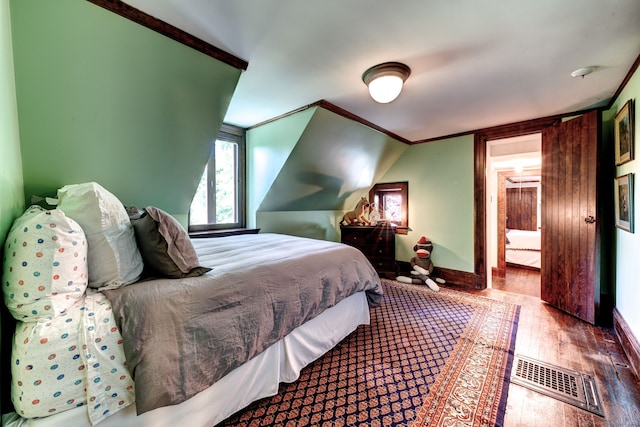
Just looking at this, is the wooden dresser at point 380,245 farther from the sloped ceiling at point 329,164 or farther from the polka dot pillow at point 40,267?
the polka dot pillow at point 40,267

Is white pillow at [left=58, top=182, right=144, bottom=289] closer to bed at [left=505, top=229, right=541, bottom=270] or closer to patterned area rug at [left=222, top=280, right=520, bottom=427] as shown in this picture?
patterned area rug at [left=222, top=280, right=520, bottom=427]

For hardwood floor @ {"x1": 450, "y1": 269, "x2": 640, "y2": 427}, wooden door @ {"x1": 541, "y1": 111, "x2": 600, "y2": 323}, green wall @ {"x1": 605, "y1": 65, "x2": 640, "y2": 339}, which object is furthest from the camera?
wooden door @ {"x1": 541, "y1": 111, "x2": 600, "y2": 323}

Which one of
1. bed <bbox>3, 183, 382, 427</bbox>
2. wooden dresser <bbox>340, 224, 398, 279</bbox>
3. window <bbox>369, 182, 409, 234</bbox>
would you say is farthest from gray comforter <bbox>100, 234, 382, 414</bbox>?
window <bbox>369, 182, 409, 234</bbox>

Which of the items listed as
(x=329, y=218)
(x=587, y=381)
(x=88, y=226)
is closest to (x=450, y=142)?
(x=329, y=218)

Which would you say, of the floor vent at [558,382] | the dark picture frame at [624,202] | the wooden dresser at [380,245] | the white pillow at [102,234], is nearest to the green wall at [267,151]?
the wooden dresser at [380,245]

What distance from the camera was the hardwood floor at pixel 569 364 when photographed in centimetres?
141

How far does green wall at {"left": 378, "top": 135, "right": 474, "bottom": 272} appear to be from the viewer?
3697mm

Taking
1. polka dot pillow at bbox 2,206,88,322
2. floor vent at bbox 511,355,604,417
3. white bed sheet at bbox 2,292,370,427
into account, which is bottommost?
floor vent at bbox 511,355,604,417

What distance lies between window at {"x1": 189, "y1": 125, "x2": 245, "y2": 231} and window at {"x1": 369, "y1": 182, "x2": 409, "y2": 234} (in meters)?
2.57

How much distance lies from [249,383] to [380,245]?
119 inches

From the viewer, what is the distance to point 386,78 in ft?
6.28

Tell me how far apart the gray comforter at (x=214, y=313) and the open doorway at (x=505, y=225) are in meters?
3.07

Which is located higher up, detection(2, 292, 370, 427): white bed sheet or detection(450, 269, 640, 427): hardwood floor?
detection(2, 292, 370, 427): white bed sheet

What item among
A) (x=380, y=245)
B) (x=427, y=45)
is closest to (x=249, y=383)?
(x=427, y=45)
